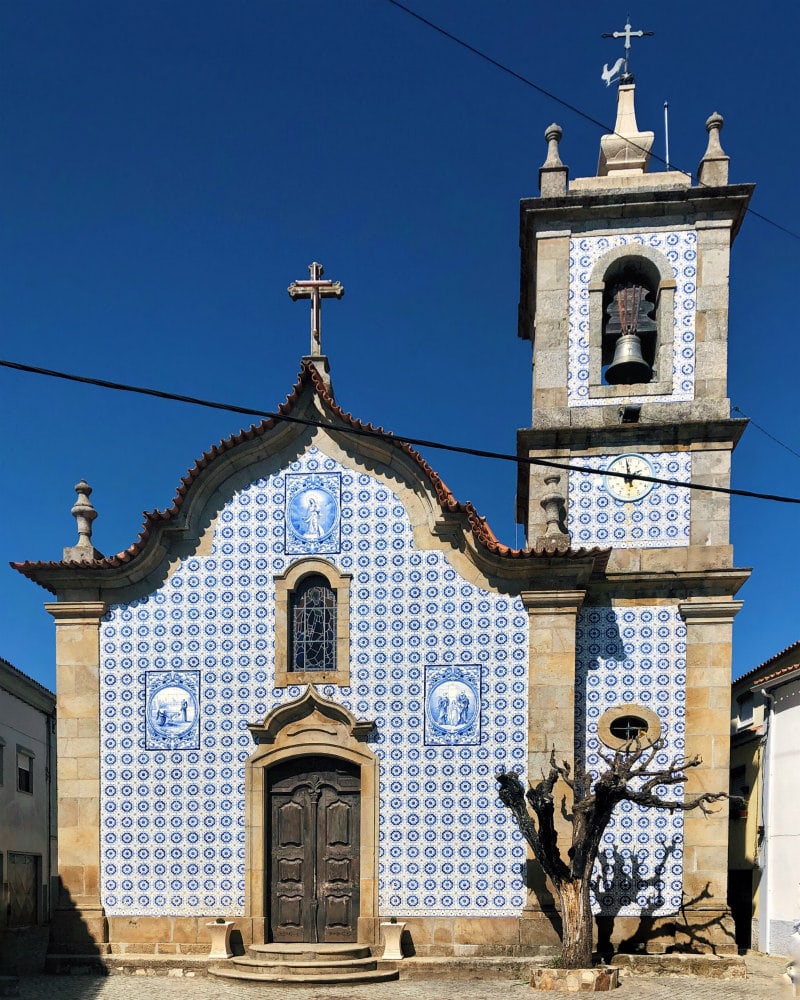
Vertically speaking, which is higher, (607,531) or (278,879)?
(607,531)

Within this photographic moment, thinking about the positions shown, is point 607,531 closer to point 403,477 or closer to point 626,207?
point 403,477

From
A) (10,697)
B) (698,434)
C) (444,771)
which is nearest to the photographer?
(444,771)

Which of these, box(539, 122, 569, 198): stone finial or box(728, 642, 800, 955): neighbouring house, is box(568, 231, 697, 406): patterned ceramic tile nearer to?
box(539, 122, 569, 198): stone finial

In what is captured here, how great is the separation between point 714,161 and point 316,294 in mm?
6221

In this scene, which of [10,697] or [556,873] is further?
[10,697]

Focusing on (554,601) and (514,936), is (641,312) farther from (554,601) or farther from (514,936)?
(514,936)

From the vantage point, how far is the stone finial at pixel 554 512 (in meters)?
12.1

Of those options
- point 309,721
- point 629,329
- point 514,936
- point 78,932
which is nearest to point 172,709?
point 309,721

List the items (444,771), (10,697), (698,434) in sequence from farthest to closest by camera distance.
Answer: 1. (10,697)
2. (698,434)
3. (444,771)

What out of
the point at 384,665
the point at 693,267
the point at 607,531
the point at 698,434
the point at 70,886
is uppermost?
the point at 693,267

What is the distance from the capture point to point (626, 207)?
13.4 m

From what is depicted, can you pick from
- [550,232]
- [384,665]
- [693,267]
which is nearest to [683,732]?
[384,665]

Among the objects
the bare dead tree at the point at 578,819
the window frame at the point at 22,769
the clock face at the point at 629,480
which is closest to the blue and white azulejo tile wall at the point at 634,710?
the bare dead tree at the point at 578,819

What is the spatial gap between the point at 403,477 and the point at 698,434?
4.28 m
